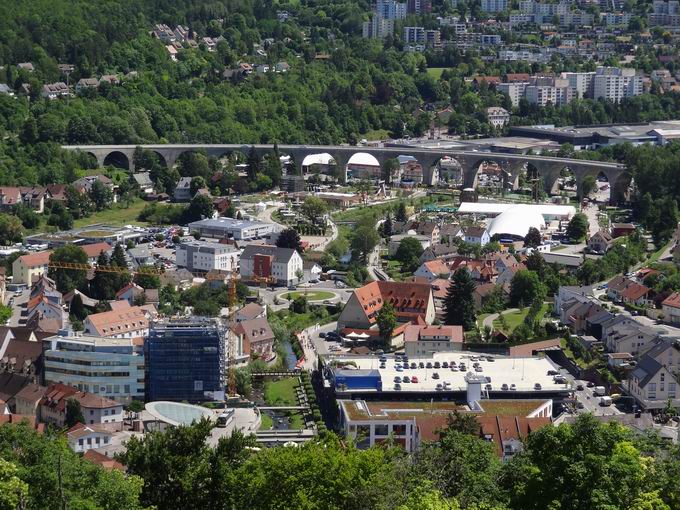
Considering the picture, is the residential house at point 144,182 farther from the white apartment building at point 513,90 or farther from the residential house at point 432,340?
the white apartment building at point 513,90

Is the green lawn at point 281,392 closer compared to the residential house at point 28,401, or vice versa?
the residential house at point 28,401

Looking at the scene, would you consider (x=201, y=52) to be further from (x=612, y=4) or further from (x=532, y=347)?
(x=532, y=347)

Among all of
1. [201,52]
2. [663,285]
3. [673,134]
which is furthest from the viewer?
[201,52]

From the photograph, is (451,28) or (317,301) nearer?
(317,301)

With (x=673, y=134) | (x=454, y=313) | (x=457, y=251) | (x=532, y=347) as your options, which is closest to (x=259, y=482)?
(x=532, y=347)

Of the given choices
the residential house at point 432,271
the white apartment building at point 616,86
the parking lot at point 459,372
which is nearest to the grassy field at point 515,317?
the residential house at point 432,271

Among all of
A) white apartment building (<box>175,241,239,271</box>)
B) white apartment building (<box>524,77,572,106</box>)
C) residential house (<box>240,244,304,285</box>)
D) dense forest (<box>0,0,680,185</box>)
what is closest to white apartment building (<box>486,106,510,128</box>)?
dense forest (<box>0,0,680,185</box>)
